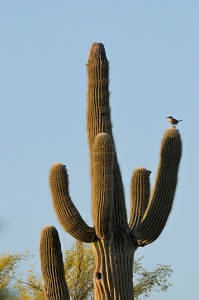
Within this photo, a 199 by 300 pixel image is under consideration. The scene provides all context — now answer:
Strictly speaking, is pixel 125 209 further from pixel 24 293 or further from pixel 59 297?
pixel 24 293

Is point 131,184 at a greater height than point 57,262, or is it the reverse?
point 131,184

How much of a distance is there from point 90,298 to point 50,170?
→ 10847 millimetres

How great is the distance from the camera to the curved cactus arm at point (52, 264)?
1285 centimetres

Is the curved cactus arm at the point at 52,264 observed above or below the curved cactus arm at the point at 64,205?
below

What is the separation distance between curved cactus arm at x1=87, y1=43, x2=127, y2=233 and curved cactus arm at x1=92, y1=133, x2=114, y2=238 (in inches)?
24.4

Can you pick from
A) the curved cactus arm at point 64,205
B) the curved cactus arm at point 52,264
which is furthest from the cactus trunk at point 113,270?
the curved cactus arm at point 52,264

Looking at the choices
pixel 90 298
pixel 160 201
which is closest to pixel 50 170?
pixel 160 201

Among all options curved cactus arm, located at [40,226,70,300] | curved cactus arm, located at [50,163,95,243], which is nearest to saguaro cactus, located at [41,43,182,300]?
curved cactus arm, located at [50,163,95,243]

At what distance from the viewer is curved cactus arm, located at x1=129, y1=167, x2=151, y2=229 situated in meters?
13.9

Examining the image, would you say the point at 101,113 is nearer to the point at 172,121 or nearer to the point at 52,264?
the point at 172,121

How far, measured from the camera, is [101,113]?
1378 cm

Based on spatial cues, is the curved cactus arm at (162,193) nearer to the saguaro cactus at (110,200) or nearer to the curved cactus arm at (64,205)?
the saguaro cactus at (110,200)

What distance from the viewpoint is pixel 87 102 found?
1389 centimetres

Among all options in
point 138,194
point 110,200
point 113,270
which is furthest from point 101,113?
point 113,270
